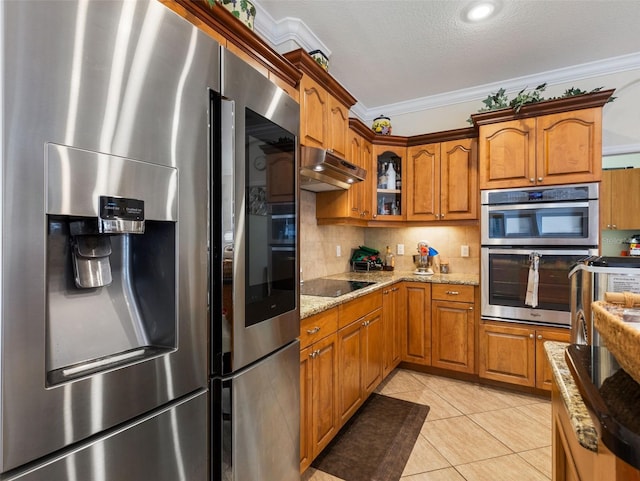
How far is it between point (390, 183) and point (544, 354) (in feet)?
6.60

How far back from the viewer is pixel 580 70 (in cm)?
290

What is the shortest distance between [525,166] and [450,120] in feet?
3.53

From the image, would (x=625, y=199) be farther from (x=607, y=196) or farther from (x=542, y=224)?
(x=542, y=224)

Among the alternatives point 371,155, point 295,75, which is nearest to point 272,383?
point 295,75

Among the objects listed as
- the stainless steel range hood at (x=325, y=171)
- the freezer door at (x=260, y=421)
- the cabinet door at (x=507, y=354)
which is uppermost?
the stainless steel range hood at (x=325, y=171)

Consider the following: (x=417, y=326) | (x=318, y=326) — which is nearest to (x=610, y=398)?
(x=318, y=326)

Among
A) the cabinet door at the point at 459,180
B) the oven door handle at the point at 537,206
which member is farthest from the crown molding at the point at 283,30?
the oven door handle at the point at 537,206

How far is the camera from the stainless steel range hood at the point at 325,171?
1.98 meters

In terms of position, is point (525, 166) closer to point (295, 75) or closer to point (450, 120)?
point (450, 120)

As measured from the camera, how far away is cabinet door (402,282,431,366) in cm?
307

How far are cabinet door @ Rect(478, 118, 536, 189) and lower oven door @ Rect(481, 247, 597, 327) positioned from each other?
585mm

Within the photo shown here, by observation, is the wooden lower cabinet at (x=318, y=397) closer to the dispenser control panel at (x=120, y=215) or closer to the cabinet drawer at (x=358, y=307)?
the cabinet drawer at (x=358, y=307)

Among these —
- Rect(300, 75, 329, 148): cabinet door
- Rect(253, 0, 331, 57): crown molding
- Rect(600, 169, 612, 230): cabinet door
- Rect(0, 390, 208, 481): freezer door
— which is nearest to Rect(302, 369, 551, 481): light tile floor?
Rect(0, 390, 208, 481): freezer door

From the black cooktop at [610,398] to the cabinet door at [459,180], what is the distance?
2.37 meters
